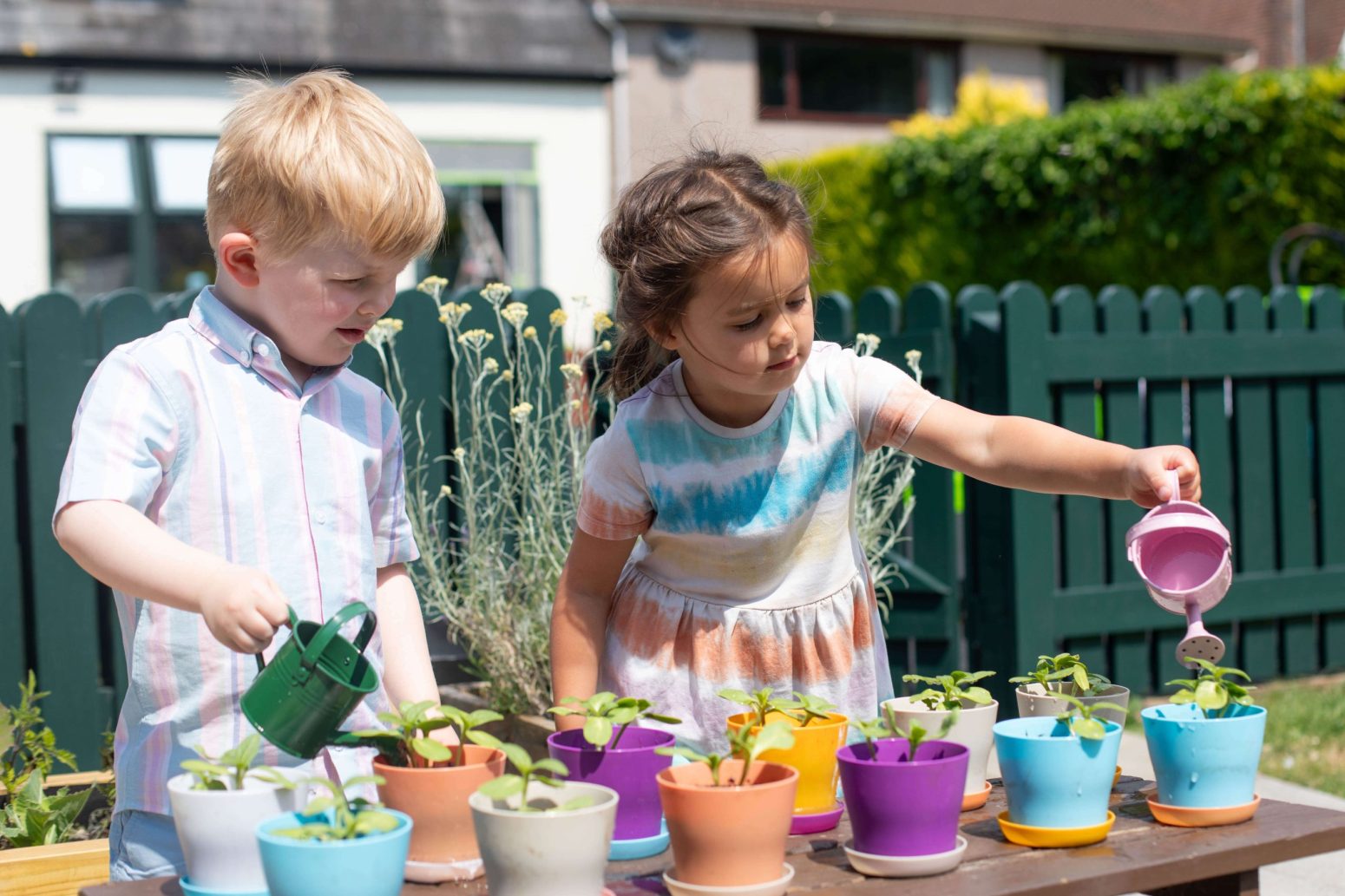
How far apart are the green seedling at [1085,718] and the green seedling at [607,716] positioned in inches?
16.3

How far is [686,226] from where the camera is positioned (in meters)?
1.95

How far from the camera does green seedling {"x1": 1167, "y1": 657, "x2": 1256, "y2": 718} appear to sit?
59.2 inches

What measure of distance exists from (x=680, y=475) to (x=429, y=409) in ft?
7.09

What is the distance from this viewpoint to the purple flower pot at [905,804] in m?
1.32

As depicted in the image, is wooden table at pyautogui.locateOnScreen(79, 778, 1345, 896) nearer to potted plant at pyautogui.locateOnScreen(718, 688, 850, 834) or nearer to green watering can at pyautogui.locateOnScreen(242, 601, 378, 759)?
potted plant at pyautogui.locateOnScreen(718, 688, 850, 834)

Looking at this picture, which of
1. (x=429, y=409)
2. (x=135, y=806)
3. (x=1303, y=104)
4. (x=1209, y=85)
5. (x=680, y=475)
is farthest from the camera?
(x=1209, y=85)

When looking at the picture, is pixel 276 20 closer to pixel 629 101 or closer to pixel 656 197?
pixel 629 101

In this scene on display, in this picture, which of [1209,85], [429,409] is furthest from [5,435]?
[1209,85]

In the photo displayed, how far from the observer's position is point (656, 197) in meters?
2.02

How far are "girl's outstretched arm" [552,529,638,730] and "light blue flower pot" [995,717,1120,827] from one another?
751mm

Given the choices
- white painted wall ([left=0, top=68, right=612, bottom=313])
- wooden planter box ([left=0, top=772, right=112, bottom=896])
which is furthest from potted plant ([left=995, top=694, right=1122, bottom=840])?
white painted wall ([left=0, top=68, right=612, bottom=313])

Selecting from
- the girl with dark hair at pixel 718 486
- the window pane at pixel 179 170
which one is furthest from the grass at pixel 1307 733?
the window pane at pixel 179 170

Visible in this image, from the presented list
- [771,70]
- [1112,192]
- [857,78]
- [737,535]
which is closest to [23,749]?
[737,535]

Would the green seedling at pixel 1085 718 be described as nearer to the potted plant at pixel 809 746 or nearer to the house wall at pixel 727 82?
the potted plant at pixel 809 746
